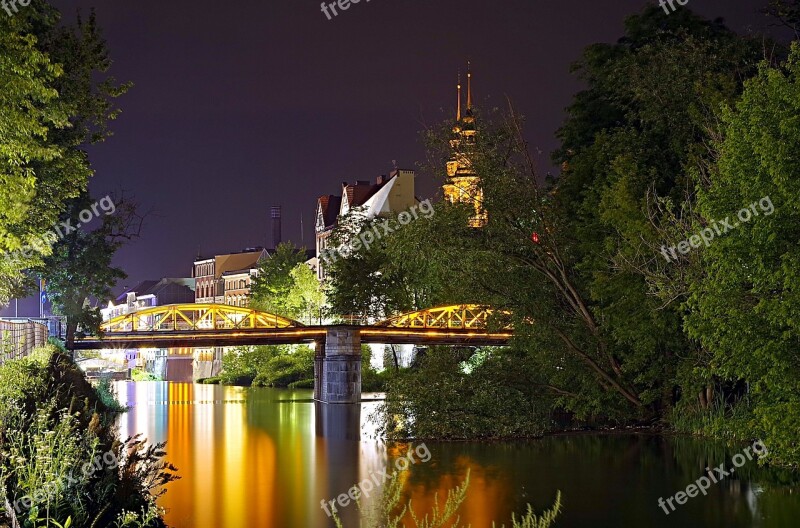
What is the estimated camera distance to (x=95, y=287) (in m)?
53.1

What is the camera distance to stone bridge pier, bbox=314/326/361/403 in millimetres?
57406

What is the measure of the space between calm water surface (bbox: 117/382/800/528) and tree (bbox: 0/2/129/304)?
681cm

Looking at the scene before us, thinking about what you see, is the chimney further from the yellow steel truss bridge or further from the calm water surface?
the calm water surface

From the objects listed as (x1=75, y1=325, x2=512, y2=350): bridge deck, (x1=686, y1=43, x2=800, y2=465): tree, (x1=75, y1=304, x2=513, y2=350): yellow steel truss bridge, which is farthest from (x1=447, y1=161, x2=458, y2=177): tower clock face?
(x1=75, y1=325, x2=512, y2=350): bridge deck

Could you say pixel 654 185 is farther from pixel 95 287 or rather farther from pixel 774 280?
pixel 95 287

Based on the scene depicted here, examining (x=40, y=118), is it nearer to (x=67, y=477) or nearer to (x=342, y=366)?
(x=67, y=477)

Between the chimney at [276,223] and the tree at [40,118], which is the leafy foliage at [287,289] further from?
the tree at [40,118]

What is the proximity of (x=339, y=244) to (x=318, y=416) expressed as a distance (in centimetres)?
2908

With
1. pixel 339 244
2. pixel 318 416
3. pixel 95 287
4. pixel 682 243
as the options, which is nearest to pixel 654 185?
pixel 682 243

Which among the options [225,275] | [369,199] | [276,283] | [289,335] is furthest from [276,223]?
[289,335]

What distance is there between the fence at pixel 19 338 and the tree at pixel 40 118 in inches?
44.6

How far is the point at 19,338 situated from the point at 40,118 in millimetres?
7134

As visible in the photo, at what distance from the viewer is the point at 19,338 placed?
98.8ft

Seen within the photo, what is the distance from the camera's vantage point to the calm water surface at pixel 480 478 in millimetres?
18672
